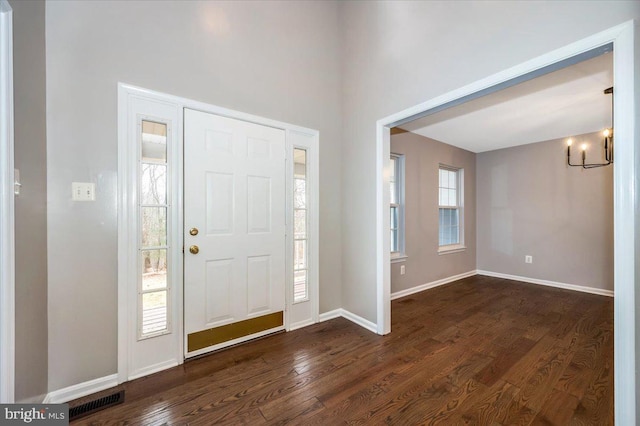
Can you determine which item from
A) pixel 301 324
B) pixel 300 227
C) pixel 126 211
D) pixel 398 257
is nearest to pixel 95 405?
pixel 126 211

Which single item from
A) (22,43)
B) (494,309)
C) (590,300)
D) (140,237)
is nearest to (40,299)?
(140,237)

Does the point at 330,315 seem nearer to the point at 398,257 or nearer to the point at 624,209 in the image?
the point at 398,257

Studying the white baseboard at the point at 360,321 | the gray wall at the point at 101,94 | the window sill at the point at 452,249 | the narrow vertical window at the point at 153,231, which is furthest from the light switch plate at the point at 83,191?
the window sill at the point at 452,249

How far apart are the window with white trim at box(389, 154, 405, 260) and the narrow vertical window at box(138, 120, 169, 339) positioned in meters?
3.01

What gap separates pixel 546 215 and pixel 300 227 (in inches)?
175

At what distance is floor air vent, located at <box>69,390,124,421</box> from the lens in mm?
1548

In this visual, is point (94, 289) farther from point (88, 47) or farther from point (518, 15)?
point (518, 15)

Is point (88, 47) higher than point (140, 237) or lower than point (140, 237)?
higher

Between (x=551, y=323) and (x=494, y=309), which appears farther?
(x=494, y=309)

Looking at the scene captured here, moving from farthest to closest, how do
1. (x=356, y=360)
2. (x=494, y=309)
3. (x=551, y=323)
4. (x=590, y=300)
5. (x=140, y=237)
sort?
(x=590, y=300) < (x=494, y=309) < (x=551, y=323) < (x=356, y=360) < (x=140, y=237)

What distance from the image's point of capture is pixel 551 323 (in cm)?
281

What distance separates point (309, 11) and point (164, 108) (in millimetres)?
2009

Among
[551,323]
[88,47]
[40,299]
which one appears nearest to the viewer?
[40,299]

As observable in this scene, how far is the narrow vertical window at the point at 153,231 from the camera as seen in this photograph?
1.93 m
